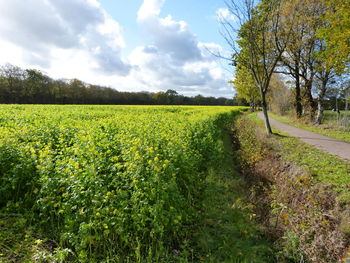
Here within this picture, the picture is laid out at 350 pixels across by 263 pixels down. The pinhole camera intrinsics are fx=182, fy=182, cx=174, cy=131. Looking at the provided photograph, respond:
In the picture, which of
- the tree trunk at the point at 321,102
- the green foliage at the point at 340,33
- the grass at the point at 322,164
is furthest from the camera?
the tree trunk at the point at 321,102

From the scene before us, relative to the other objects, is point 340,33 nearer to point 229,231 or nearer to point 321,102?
point 321,102

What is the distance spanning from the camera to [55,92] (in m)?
54.9

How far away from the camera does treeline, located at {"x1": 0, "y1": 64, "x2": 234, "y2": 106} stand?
48.7 meters

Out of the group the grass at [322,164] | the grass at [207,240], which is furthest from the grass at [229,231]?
the grass at [322,164]

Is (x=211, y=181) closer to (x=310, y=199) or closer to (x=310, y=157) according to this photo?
(x=310, y=199)

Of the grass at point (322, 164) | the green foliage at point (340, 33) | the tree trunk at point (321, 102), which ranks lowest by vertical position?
the grass at point (322, 164)

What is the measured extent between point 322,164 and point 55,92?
64937 millimetres

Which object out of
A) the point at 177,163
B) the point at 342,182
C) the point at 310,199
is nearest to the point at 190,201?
the point at 177,163

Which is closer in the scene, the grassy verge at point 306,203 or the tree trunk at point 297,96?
the grassy verge at point 306,203

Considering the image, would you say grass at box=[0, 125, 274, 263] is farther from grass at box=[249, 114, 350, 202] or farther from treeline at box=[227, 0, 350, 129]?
treeline at box=[227, 0, 350, 129]

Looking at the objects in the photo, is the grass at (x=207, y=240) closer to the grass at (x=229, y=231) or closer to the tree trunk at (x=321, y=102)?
the grass at (x=229, y=231)

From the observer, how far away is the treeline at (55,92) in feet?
160

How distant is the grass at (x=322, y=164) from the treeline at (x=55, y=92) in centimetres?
6120

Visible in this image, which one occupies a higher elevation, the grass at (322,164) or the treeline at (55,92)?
the treeline at (55,92)
